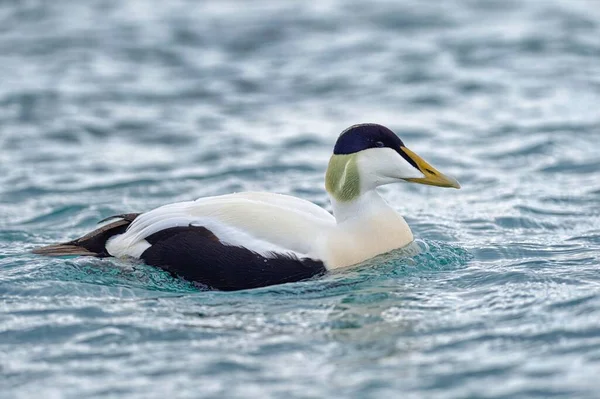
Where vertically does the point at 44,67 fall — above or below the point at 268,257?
above

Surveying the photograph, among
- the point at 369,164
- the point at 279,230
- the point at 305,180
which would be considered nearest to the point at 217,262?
the point at 279,230

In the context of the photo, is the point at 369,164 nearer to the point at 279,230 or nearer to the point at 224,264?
the point at 279,230

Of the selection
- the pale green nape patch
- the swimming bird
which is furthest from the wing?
the pale green nape patch

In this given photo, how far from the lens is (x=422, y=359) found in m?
5.60

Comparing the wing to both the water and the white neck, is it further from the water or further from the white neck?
the water

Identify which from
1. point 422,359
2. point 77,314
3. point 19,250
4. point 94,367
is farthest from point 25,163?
point 422,359

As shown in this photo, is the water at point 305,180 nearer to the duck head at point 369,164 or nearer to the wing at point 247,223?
the wing at point 247,223

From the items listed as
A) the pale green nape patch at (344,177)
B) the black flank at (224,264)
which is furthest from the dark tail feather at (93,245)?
the pale green nape patch at (344,177)

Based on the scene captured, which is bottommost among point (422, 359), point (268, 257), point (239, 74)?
point (422, 359)

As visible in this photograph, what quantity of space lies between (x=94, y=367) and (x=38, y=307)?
1.06 m

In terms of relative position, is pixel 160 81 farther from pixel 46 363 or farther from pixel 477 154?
pixel 46 363

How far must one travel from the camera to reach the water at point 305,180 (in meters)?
5.62

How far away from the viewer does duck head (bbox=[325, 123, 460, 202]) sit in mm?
6918

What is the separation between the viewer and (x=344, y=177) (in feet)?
22.8
